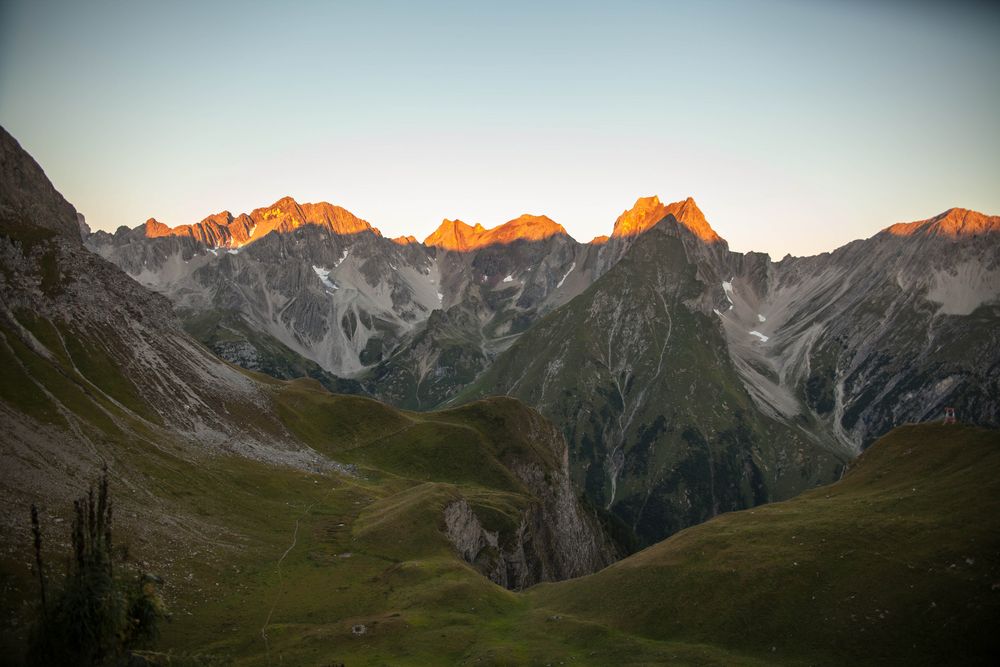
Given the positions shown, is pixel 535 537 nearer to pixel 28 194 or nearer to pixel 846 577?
pixel 846 577

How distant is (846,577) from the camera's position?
65.9m

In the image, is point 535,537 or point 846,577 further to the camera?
point 535,537

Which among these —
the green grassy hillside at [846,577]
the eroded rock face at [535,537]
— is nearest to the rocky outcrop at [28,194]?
the eroded rock face at [535,537]

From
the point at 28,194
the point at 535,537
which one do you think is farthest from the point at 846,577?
the point at 28,194

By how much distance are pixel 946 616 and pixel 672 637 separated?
22.7 meters

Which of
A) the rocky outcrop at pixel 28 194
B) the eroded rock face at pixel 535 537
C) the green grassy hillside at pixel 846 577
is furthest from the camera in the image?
the rocky outcrop at pixel 28 194

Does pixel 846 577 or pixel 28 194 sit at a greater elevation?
pixel 28 194

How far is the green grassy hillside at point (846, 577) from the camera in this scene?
57.9 meters

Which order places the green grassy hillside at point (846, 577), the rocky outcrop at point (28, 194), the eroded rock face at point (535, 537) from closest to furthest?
the green grassy hillside at point (846, 577)
the eroded rock face at point (535, 537)
the rocky outcrop at point (28, 194)

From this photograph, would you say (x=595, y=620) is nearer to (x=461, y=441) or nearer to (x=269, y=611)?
(x=269, y=611)

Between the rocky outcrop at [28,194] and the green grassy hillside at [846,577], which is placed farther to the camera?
the rocky outcrop at [28,194]

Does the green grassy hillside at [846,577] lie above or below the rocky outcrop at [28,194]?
below

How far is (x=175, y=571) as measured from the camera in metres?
75.6

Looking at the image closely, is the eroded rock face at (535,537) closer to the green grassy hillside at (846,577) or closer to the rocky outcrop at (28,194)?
the green grassy hillside at (846,577)
